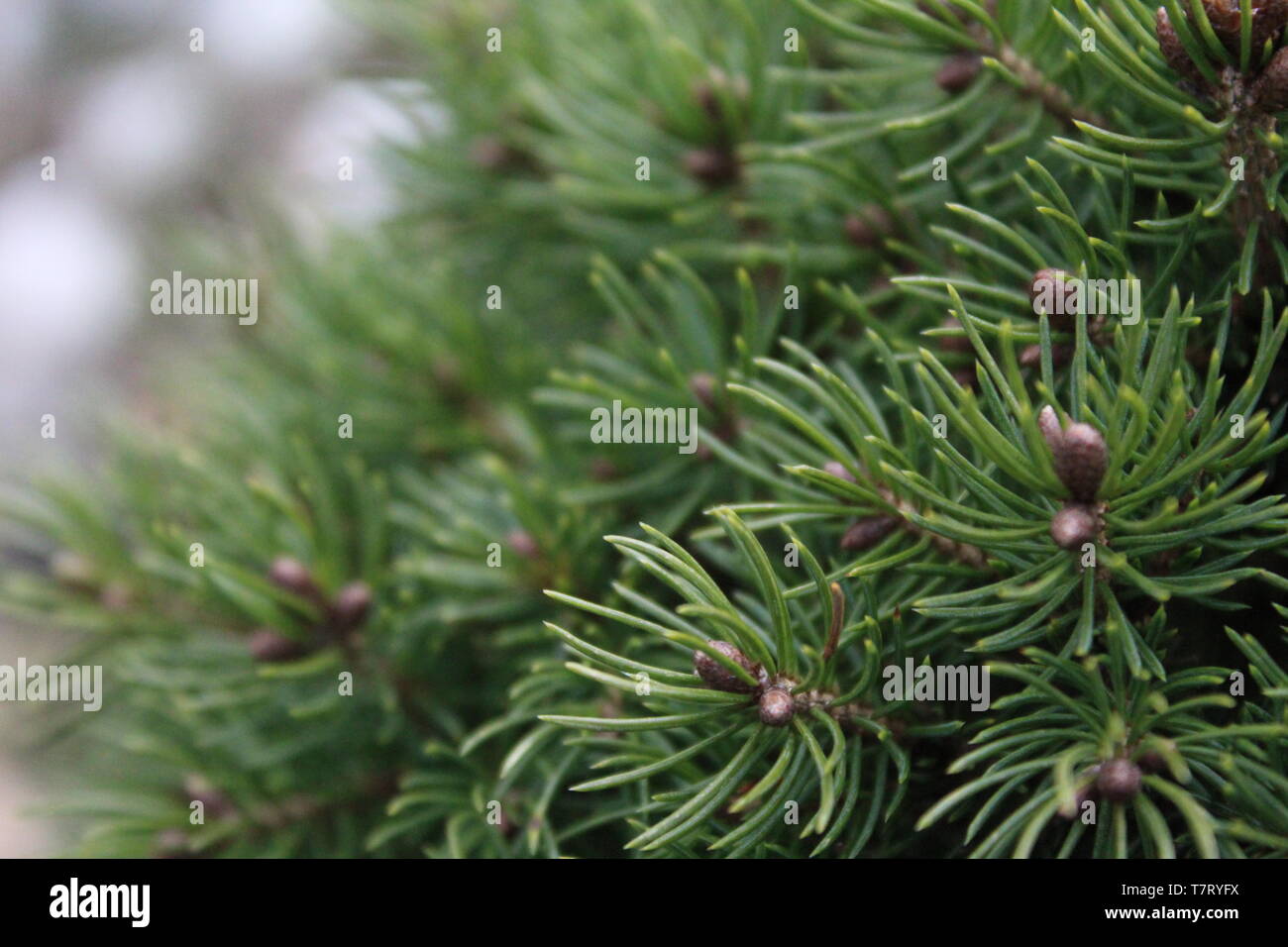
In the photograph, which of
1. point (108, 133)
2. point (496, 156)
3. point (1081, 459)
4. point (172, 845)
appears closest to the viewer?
point (1081, 459)

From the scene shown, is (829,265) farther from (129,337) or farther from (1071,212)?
(129,337)

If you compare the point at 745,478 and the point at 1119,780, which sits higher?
the point at 745,478

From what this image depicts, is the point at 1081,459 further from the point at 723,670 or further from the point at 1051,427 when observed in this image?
the point at 723,670

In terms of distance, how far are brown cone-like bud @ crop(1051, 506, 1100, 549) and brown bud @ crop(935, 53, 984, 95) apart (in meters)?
0.20

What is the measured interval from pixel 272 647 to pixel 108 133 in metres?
1.71

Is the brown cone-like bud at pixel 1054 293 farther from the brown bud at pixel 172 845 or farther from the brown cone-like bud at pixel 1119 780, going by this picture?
the brown bud at pixel 172 845

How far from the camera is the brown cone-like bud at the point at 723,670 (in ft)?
1.00

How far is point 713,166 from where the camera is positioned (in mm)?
502

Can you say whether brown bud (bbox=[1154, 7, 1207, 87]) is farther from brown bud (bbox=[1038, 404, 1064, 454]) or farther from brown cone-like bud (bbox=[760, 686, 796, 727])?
brown cone-like bud (bbox=[760, 686, 796, 727])

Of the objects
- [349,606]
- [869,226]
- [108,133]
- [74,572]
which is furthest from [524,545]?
[108,133]

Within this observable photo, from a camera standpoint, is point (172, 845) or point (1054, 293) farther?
point (172, 845)

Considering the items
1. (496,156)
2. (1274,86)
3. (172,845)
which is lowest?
(172,845)
